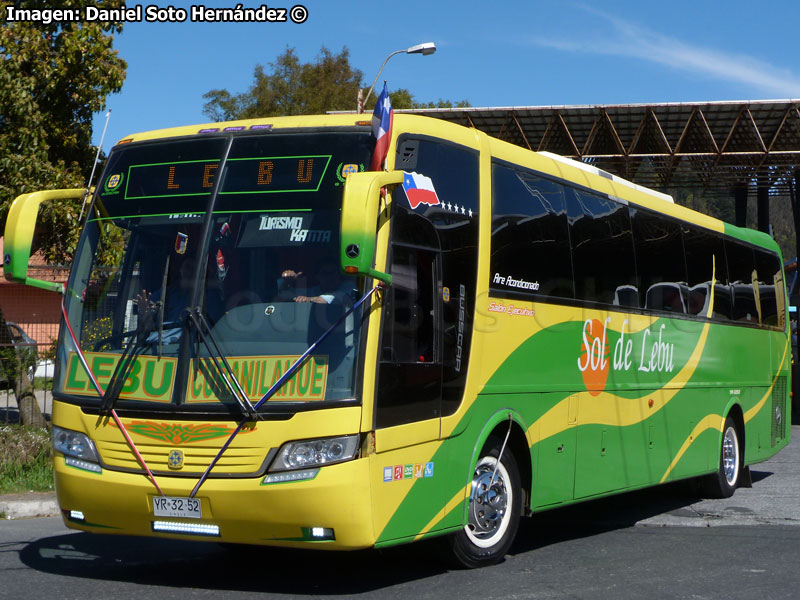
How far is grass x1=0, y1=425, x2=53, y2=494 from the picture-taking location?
11.8 meters

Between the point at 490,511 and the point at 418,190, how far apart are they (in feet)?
8.32

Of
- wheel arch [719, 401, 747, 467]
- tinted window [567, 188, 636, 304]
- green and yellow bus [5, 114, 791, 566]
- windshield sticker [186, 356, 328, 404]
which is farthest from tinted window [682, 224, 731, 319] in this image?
windshield sticker [186, 356, 328, 404]

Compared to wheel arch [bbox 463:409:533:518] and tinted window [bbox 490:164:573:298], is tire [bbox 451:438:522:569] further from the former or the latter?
tinted window [bbox 490:164:573:298]

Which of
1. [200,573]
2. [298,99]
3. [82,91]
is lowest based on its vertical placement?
[200,573]

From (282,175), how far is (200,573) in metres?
2.95

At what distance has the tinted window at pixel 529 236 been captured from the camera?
8.57 m

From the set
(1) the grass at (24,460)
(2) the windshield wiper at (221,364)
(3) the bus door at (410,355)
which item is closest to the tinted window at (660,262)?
(3) the bus door at (410,355)

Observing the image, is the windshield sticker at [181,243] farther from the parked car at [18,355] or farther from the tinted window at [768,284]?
the tinted window at [768,284]

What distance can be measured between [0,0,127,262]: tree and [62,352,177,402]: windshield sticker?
796cm

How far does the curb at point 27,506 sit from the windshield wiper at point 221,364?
4810 mm

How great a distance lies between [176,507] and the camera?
691 centimetres

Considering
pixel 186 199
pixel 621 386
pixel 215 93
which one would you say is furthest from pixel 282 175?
pixel 215 93

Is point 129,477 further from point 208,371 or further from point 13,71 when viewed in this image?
point 13,71

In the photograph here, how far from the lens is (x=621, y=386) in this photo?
10680 mm
